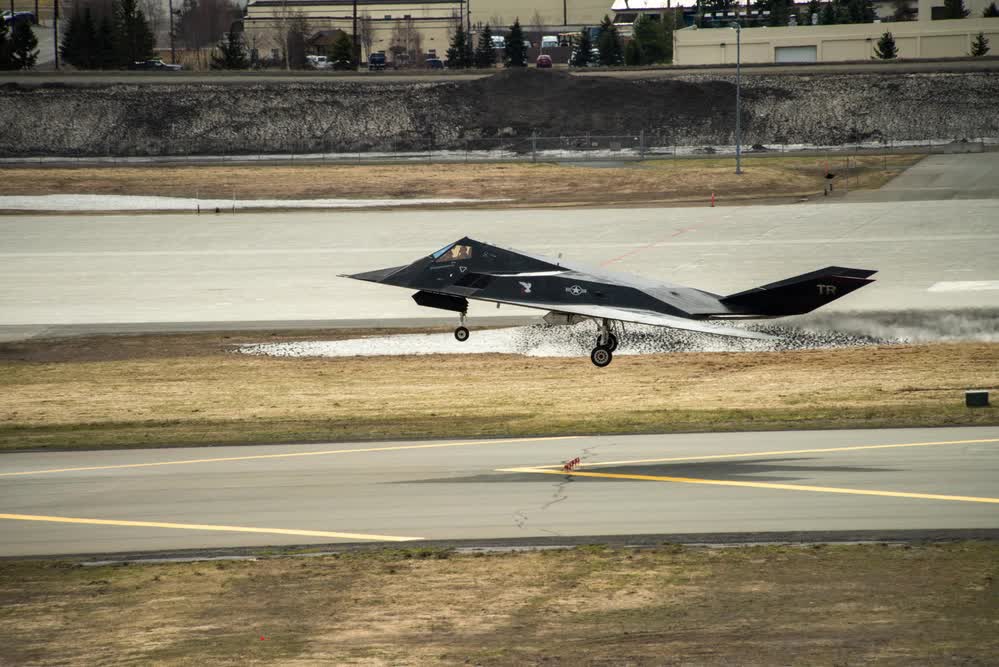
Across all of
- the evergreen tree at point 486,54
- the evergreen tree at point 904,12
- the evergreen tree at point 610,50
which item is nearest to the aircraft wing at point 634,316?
the evergreen tree at point 486,54

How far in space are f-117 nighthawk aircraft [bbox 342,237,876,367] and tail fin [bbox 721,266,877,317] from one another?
25 mm

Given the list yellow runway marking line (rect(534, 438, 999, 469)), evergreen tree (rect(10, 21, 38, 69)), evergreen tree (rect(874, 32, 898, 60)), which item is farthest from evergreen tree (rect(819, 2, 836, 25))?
yellow runway marking line (rect(534, 438, 999, 469))

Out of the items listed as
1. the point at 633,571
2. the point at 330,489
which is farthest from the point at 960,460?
the point at 330,489

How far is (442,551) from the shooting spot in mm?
19891

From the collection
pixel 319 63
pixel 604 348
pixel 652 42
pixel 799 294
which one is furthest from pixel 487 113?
pixel 799 294

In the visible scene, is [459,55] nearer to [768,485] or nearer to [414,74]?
[414,74]

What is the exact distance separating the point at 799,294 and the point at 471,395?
1039 centimetres

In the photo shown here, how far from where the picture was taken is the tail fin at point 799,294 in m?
27.5

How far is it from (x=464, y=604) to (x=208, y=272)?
129ft

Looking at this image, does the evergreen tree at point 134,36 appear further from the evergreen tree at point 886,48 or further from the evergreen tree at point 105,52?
the evergreen tree at point 886,48

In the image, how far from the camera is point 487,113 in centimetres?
10919

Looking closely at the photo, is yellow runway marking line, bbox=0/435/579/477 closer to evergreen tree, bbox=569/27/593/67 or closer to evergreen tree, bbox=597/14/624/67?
evergreen tree, bbox=597/14/624/67

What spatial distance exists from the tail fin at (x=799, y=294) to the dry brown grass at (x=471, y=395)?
9.16 ft

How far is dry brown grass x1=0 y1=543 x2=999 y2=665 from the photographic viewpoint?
1556 cm
